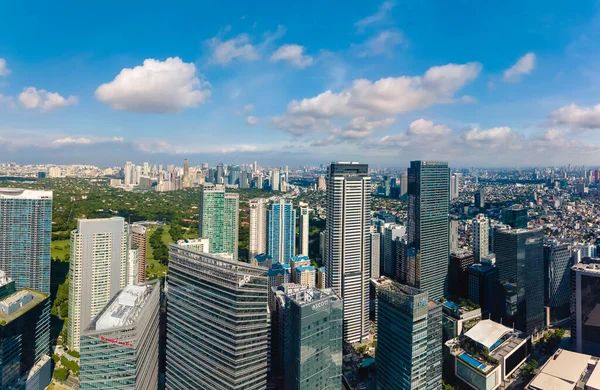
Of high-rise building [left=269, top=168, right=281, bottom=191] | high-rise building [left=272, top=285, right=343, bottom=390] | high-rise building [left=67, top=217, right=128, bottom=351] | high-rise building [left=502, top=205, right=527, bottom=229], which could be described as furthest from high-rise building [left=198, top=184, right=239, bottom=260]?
high-rise building [left=269, top=168, right=281, bottom=191]

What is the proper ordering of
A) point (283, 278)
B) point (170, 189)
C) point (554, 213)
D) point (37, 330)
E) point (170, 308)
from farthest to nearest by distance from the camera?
point (170, 189), point (554, 213), point (283, 278), point (37, 330), point (170, 308)

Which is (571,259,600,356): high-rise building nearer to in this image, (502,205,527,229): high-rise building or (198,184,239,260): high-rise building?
(502,205,527,229): high-rise building

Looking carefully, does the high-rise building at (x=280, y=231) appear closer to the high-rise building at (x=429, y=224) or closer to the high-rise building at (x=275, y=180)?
the high-rise building at (x=429, y=224)

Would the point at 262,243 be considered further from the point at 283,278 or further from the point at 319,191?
the point at 319,191

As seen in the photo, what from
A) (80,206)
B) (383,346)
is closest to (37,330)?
(383,346)

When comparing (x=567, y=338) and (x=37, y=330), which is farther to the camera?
(x=567, y=338)

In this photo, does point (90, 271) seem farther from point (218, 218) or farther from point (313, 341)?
point (313, 341)
